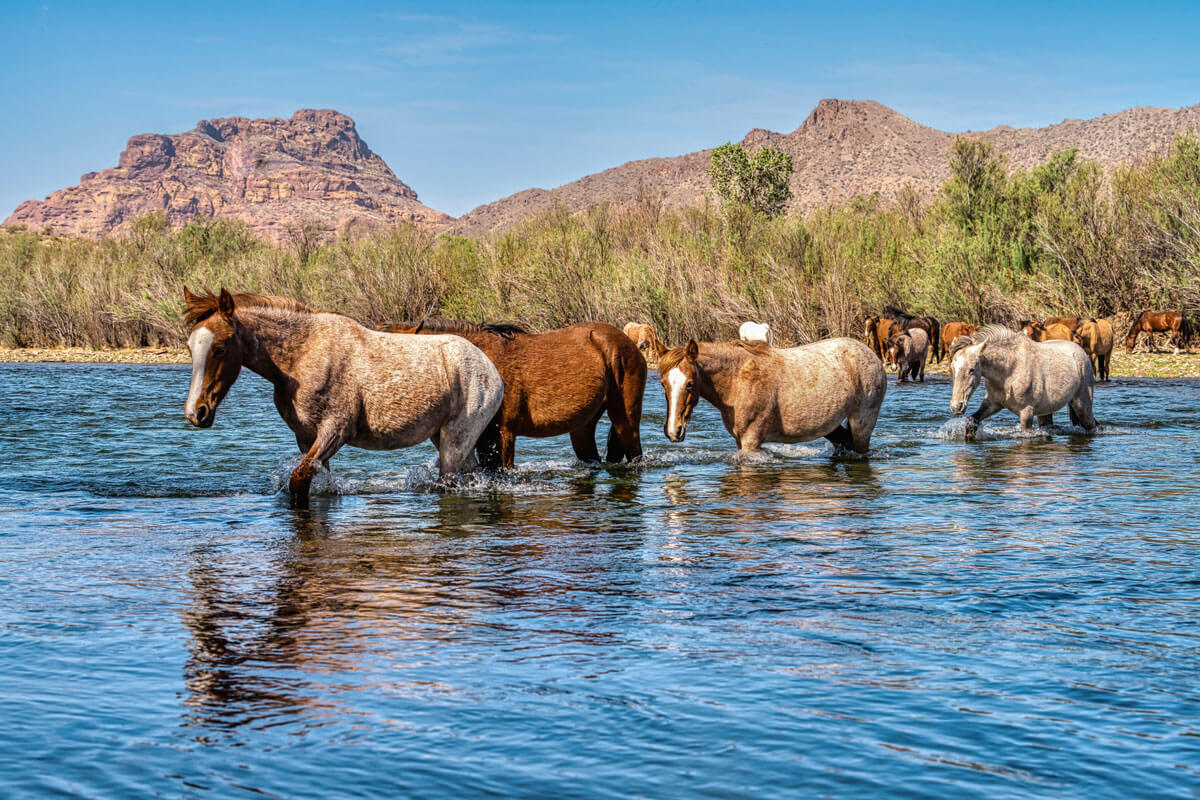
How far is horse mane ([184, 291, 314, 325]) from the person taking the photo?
28.4 feet

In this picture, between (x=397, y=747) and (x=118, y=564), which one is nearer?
(x=397, y=747)

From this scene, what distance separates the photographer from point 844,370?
12422 mm

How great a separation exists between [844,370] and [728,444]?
11.1ft

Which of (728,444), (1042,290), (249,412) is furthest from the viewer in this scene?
(1042,290)

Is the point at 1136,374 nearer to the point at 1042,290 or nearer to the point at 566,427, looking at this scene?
the point at 1042,290

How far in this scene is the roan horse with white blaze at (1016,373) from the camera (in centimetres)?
1439

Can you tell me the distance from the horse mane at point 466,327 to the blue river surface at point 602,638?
1.36m

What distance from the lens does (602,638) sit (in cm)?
571

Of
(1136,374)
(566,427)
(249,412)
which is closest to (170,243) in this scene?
(249,412)

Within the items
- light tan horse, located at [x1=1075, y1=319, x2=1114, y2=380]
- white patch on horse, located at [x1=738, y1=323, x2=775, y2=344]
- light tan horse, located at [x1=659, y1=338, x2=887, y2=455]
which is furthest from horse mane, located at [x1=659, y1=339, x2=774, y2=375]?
white patch on horse, located at [x1=738, y1=323, x2=775, y2=344]

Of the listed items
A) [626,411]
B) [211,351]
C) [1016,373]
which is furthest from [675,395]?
[1016,373]

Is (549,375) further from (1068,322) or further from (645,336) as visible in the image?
(645,336)

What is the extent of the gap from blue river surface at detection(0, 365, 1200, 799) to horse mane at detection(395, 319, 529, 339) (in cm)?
136

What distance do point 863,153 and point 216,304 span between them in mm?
137101
